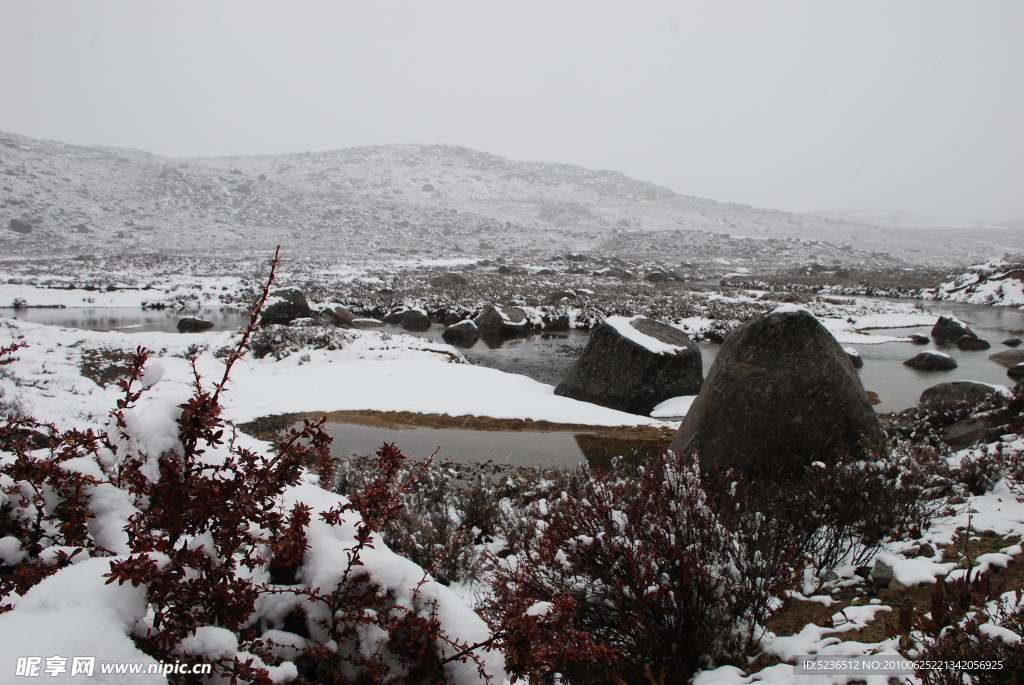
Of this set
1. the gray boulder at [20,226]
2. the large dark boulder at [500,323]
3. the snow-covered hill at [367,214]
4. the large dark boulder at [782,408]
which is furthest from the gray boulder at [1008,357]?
the gray boulder at [20,226]

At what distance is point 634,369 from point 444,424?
4026 mm

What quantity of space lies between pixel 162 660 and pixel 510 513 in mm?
4504

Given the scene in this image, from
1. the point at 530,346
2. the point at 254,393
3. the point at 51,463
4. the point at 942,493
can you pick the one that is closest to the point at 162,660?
the point at 51,463

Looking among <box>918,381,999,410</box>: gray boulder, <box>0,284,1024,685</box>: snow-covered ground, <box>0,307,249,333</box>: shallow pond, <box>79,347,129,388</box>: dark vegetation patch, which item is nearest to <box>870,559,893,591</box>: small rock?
<box>0,284,1024,685</box>: snow-covered ground

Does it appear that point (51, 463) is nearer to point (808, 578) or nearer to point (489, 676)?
point (489, 676)

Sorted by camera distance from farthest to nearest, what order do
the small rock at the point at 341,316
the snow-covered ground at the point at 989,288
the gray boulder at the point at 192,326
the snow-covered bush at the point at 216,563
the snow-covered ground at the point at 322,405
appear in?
1. the snow-covered ground at the point at 989,288
2. the small rock at the point at 341,316
3. the gray boulder at the point at 192,326
4. the snow-covered bush at the point at 216,563
5. the snow-covered ground at the point at 322,405

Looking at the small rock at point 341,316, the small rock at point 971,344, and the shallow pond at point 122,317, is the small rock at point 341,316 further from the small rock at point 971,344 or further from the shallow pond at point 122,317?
the small rock at point 971,344

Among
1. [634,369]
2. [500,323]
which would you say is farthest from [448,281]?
[634,369]

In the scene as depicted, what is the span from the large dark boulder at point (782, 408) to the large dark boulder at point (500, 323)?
1298 cm

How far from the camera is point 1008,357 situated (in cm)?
1491

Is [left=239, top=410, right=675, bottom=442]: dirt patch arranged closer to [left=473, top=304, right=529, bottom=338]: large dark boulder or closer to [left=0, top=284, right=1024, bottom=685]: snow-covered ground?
[left=0, top=284, right=1024, bottom=685]: snow-covered ground

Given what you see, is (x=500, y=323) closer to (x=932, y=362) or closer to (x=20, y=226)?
(x=932, y=362)

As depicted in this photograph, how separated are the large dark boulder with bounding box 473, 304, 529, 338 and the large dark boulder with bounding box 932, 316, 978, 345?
47.5 ft

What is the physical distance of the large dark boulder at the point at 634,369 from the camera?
34.8ft
